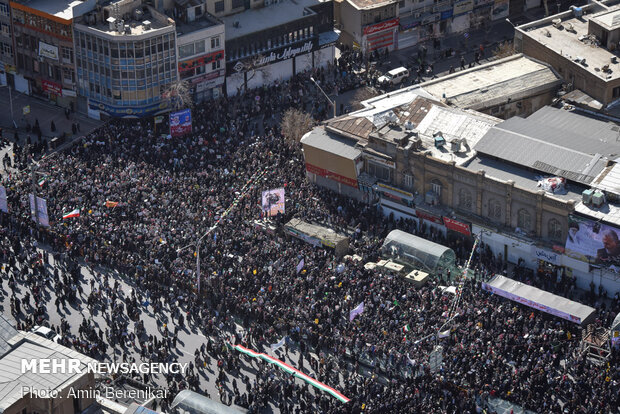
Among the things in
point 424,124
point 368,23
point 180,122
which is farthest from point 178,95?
point 424,124

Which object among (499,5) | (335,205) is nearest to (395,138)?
(335,205)

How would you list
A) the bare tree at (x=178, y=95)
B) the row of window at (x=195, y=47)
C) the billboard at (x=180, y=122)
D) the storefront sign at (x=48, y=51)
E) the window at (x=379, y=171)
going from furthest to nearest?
the storefront sign at (x=48, y=51), the row of window at (x=195, y=47), the bare tree at (x=178, y=95), the billboard at (x=180, y=122), the window at (x=379, y=171)

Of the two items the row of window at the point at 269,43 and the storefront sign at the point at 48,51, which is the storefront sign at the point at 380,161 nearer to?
the row of window at the point at 269,43

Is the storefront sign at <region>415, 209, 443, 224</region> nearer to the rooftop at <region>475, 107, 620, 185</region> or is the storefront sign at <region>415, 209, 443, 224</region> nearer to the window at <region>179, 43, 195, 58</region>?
the rooftop at <region>475, 107, 620, 185</region>

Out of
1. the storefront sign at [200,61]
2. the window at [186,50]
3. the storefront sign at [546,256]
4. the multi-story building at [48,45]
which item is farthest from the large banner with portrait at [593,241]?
the multi-story building at [48,45]

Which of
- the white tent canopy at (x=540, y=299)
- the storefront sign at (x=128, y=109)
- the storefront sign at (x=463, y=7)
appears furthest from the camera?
the storefront sign at (x=463, y=7)

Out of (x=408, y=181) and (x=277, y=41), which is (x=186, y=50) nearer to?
(x=277, y=41)
